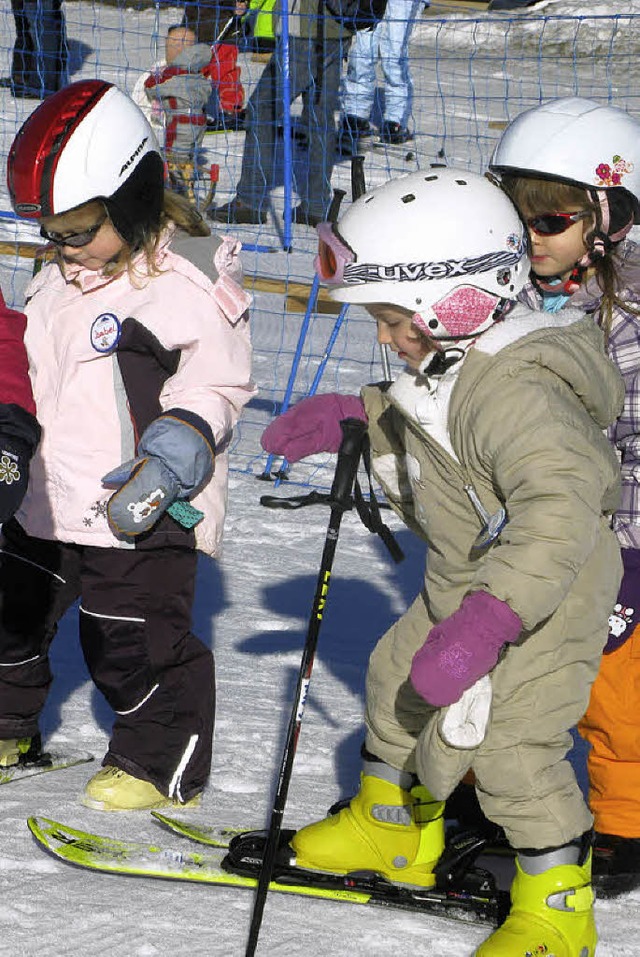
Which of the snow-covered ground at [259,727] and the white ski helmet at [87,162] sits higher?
the white ski helmet at [87,162]

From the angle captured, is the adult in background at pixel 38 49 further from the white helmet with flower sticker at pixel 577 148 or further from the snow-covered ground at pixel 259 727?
the white helmet with flower sticker at pixel 577 148

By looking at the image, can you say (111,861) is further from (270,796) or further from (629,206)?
(629,206)

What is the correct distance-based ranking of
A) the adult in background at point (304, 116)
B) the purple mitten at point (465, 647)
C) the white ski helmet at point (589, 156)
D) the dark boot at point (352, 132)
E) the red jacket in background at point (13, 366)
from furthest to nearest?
the dark boot at point (352, 132) < the adult in background at point (304, 116) < the white ski helmet at point (589, 156) < the red jacket in background at point (13, 366) < the purple mitten at point (465, 647)

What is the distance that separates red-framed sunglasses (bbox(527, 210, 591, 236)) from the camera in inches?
134

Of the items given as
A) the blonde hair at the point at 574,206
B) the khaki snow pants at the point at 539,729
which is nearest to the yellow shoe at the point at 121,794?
the khaki snow pants at the point at 539,729

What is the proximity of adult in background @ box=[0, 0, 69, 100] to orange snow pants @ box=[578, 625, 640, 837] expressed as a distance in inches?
392

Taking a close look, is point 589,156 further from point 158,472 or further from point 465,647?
point 465,647

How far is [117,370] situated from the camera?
3469 millimetres

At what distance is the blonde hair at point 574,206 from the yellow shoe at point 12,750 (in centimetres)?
188

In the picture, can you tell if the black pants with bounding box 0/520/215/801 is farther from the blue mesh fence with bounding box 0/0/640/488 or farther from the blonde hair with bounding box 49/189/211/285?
the blue mesh fence with bounding box 0/0/640/488

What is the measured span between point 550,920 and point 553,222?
1.63 meters

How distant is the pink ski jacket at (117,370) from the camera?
345 cm

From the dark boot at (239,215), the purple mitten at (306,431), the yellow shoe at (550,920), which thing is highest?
the purple mitten at (306,431)

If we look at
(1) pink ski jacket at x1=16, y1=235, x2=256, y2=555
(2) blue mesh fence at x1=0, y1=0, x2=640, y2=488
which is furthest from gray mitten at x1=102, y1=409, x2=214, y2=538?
(2) blue mesh fence at x1=0, y1=0, x2=640, y2=488
